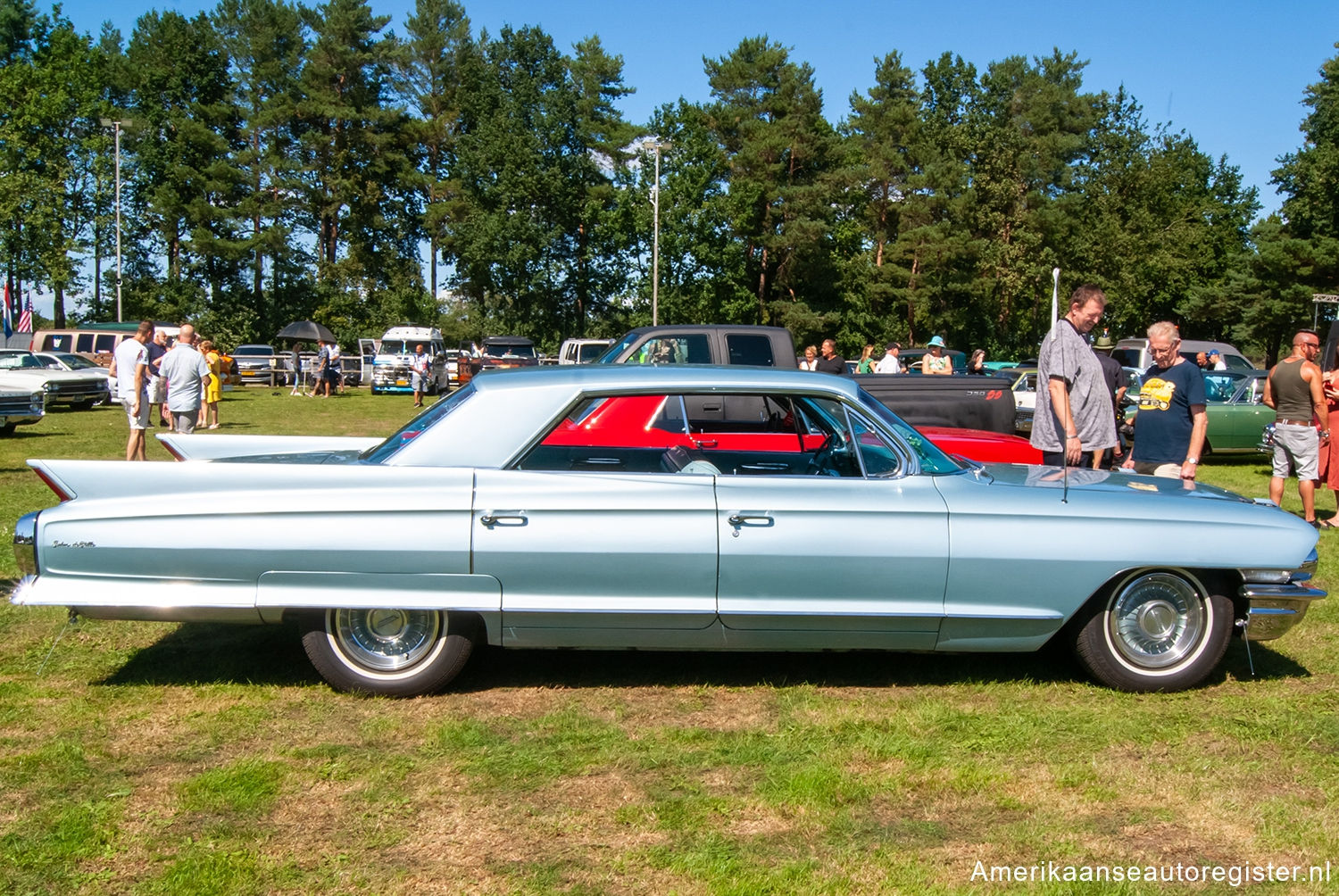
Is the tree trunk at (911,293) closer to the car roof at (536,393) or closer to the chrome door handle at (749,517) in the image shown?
the car roof at (536,393)

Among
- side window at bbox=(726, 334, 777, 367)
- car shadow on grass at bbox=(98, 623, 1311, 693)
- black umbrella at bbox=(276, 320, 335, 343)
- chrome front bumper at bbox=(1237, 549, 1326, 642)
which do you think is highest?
black umbrella at bbox=(276, 320, 335, 343)

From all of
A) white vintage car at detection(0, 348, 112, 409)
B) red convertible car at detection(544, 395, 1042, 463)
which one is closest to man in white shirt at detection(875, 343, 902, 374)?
red convertible car at detection(544, 395, 1042, 463)

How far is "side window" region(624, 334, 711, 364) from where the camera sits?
955cm

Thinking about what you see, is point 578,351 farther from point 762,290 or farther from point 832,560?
point 832,560

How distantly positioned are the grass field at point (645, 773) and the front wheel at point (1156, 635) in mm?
125

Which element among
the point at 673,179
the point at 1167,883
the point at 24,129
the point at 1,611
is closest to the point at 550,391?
the point at 1167,883

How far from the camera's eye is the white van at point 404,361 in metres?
38.3

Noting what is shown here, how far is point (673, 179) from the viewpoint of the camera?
52.9 m

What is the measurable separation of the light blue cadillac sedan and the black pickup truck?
4.44 metres

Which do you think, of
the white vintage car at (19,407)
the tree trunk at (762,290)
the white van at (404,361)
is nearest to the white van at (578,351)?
the white van at (404,361)

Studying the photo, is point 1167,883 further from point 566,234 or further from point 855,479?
point 566,234

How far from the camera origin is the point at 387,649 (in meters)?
4.96

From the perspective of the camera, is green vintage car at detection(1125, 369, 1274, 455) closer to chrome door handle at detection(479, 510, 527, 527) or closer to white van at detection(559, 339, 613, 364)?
chrome door handle at detection(479, 510, 527, 527)

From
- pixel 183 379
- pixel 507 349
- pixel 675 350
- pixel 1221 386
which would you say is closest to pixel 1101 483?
pixel 675 350
